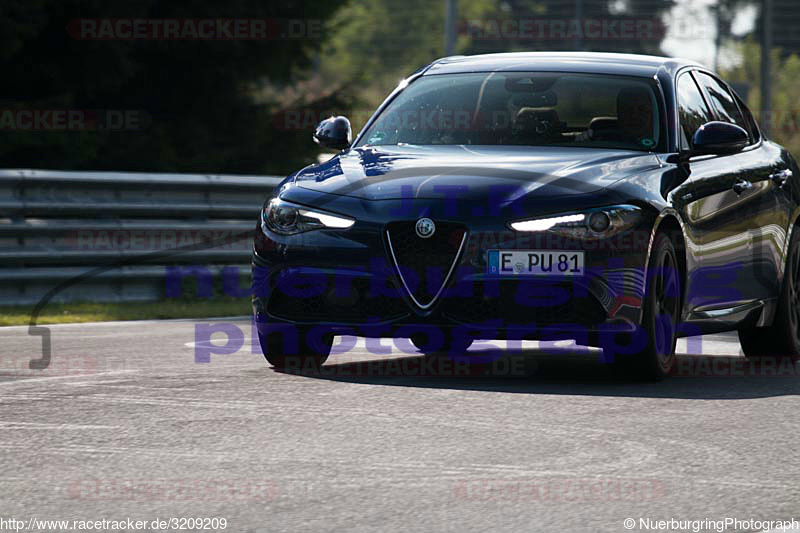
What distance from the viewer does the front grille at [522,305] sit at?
771 cm

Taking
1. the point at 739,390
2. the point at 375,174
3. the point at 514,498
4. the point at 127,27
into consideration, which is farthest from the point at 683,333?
the point at 127,27

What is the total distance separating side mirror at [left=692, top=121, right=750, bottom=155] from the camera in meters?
8.80

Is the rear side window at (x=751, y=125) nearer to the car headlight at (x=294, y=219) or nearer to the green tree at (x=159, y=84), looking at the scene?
the car headlight at (x=294, y=219)

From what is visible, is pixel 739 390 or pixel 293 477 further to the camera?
pixel 739 390

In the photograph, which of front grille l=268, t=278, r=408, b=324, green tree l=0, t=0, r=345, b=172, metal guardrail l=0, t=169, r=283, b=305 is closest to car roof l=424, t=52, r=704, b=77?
front grille l=268, t=278, r=408, b=324

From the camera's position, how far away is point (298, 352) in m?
8.50

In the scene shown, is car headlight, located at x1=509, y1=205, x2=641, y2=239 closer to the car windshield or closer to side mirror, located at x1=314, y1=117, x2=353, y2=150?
the car windshield

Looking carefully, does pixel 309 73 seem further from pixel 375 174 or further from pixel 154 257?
pixel 375 174

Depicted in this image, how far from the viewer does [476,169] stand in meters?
8.07

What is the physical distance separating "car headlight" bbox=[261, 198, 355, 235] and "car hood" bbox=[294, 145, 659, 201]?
0.47ft

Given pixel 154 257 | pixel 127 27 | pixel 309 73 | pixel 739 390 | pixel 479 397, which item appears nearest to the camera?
pixel 479 397

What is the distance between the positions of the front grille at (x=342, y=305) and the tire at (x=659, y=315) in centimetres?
114

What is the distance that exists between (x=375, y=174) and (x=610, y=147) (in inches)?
52.1

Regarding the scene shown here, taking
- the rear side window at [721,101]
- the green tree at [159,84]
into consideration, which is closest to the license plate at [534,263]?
the rear side window at [721,101]
